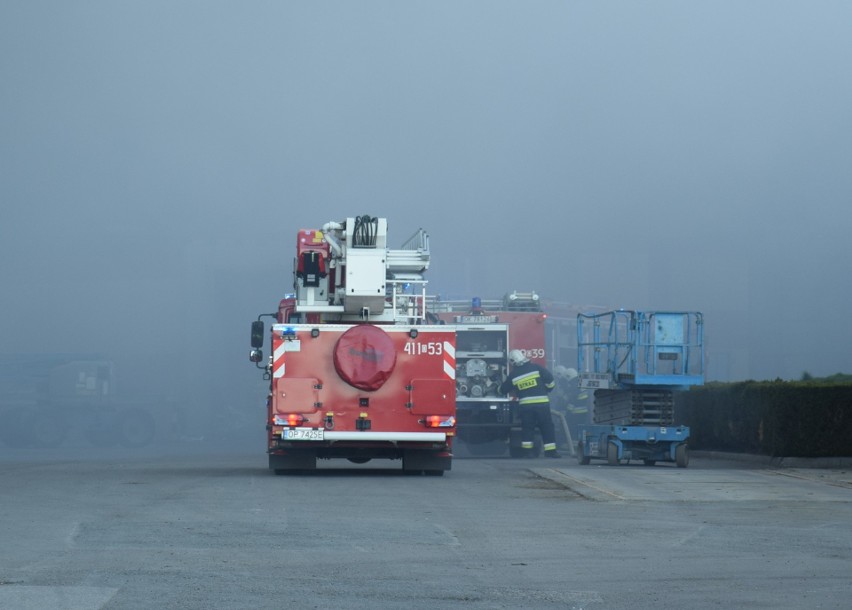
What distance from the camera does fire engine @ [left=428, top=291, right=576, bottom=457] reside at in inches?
925

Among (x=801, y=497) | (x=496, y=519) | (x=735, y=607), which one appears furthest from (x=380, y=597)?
(x=801, y=497)

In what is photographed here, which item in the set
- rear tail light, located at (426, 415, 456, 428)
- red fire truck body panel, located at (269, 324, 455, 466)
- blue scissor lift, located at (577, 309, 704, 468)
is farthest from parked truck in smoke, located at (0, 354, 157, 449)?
rear tail light, located at (426, 415, 456, 428)

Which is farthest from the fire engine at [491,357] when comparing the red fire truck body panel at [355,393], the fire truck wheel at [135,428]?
the fire truck wheel at [135,428]

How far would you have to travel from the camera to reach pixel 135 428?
35062 mm

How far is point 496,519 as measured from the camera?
10.3 m

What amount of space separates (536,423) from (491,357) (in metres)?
2.43

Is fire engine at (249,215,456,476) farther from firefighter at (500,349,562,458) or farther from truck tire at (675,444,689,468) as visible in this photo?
firefighter at (500,349,562,458)

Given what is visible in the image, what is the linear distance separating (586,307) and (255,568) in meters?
27.4

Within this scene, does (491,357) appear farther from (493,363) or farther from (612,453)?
(612,453)

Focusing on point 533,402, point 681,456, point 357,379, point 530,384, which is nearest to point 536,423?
point 533,402

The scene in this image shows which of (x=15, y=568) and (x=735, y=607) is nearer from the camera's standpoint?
(x=735, y=607)

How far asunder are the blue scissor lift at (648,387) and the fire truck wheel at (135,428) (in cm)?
1808

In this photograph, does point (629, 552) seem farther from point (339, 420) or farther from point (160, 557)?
point (339, 420)

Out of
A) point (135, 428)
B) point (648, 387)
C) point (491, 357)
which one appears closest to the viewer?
point (648, 387)
